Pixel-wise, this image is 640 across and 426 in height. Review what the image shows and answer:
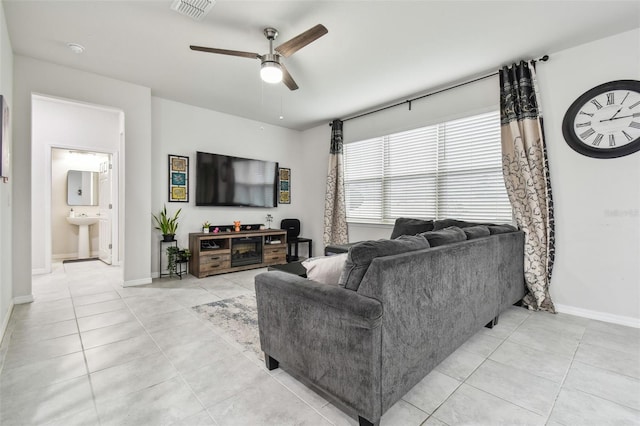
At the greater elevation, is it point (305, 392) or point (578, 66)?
point (578, 66)

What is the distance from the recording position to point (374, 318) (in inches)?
49.5

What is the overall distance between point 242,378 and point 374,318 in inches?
42.0

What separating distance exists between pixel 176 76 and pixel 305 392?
12.1ft

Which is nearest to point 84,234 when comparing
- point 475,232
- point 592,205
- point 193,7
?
point 193,7

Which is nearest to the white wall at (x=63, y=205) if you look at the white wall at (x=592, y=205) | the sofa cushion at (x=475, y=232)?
the sofa cushion at (x=475, y=232)

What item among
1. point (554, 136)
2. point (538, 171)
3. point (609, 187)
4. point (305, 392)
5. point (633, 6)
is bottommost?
point (305, 392)

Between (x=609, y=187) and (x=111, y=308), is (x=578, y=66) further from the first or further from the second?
(x=111, y=308)

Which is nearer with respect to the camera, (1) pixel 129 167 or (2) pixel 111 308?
(2) pixel 111 308

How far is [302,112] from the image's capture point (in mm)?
4754

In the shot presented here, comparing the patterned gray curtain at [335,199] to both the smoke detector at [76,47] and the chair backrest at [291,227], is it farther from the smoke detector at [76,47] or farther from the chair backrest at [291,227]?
the smoke detector at [76,47]

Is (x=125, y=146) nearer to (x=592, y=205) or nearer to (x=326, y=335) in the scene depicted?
(x=326, y=335)

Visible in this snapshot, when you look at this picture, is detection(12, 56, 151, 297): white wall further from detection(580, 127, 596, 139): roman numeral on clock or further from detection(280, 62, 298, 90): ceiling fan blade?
detection(580, 127, 596, 139): roman numeral on clock

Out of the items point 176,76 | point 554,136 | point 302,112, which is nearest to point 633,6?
point 554,136

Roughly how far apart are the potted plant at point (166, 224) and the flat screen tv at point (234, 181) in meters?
0.47
